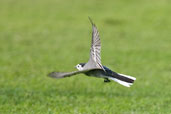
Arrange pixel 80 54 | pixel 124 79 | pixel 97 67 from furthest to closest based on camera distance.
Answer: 1. pixel 80 54
2. pixel 124 79
3. pixel 97 67

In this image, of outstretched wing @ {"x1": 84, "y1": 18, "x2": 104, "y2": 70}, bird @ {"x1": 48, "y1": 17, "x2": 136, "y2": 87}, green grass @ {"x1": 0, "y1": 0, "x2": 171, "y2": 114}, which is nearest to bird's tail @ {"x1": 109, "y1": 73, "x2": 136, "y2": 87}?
bird @ {"x1": 48, "y1": 17, "x2": 136, "y2": 87}

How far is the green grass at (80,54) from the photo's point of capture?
8062 mm

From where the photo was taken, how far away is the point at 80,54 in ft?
46.5

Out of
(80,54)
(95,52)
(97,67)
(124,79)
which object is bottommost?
(80,54)

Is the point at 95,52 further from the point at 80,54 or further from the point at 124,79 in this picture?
the point at 80,54

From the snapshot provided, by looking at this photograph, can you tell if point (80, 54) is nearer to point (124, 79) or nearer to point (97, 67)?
point (124, 79)

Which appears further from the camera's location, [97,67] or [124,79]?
[124,79]

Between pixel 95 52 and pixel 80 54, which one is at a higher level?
pixel 95 52

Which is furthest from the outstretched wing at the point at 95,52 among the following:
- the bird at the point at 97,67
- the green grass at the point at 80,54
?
the green grass at the point at 80,54

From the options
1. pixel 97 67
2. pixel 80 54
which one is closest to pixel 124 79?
pixel 97 67

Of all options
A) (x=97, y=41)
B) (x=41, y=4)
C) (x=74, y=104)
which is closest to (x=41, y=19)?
(x=41, y=4)

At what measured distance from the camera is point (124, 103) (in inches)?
319

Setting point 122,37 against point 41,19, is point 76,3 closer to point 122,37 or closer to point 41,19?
point 41,19

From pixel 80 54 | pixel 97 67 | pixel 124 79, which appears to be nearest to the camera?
pixel 97 67
